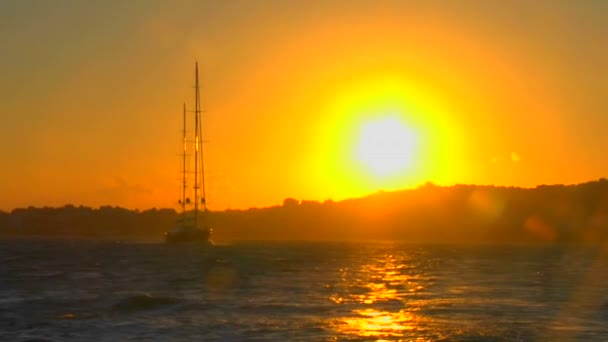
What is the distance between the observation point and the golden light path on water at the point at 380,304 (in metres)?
34.9

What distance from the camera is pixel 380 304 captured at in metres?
45.6

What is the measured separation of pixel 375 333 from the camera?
112 feet

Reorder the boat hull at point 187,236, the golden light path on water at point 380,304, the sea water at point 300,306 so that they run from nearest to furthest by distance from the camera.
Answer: the sea water at point 300,306 → the golden light path on water at point 380,304 → the boat hull at point 187,236

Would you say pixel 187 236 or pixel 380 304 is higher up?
pixel 187 236

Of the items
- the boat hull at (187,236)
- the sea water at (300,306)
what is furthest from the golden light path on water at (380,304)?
the boat hull at (187,236)

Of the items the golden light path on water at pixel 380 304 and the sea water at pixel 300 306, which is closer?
the sea water at pixel 300 306

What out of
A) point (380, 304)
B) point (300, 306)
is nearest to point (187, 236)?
point (380, 304)

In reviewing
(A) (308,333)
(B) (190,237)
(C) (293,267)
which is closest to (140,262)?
(C) (293,267)

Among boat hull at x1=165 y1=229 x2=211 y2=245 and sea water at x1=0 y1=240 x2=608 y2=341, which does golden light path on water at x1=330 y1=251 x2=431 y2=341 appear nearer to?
sea water at x1=0 y1=240 x2=608 y2=341

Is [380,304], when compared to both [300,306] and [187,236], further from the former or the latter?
[187,236]

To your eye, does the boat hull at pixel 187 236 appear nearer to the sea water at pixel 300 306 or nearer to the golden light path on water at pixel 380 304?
the sea water at pixel 300 306

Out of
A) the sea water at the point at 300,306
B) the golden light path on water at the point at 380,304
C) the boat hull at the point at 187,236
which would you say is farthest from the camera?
the boat hull at the point at 187,236

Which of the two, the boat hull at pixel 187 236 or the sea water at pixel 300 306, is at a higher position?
the boat hull at pixel 187 236

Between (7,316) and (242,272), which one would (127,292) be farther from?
(242,272)
